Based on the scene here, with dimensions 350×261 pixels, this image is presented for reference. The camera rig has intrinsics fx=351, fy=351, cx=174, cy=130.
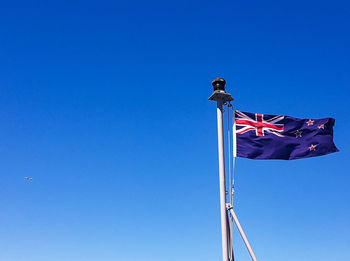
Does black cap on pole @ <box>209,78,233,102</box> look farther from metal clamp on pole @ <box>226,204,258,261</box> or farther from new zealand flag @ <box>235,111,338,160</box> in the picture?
metal clamp on pole @ <box>226,204,258,261</box>

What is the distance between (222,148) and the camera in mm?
12844

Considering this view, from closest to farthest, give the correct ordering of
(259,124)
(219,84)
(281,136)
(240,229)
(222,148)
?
(240,229) → (222,148) → (219,84) → (259,124) → (281,136)

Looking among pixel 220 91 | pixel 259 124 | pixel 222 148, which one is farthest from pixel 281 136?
pixel 220 91

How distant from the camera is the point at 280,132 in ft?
52.0

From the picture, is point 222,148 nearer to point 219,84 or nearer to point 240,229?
point 219,84

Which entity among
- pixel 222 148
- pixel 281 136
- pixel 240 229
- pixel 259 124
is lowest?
pixel 240 229

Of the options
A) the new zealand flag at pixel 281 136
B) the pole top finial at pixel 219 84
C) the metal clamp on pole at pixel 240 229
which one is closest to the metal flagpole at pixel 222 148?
the pole top finial at pixel 219 84

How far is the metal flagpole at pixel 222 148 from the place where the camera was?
1170 cm

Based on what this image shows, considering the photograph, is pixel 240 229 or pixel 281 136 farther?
pixel 281 136

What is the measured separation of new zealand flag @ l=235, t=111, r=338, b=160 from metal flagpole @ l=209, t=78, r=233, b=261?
184 cm

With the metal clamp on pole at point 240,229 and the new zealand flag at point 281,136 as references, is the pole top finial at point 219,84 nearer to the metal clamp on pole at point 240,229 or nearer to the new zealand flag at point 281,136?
the new zealand flag at point 281,136

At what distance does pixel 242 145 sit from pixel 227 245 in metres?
4.57

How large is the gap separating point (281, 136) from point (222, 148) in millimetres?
4226

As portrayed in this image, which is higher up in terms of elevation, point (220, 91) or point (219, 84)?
point (219, 84)
